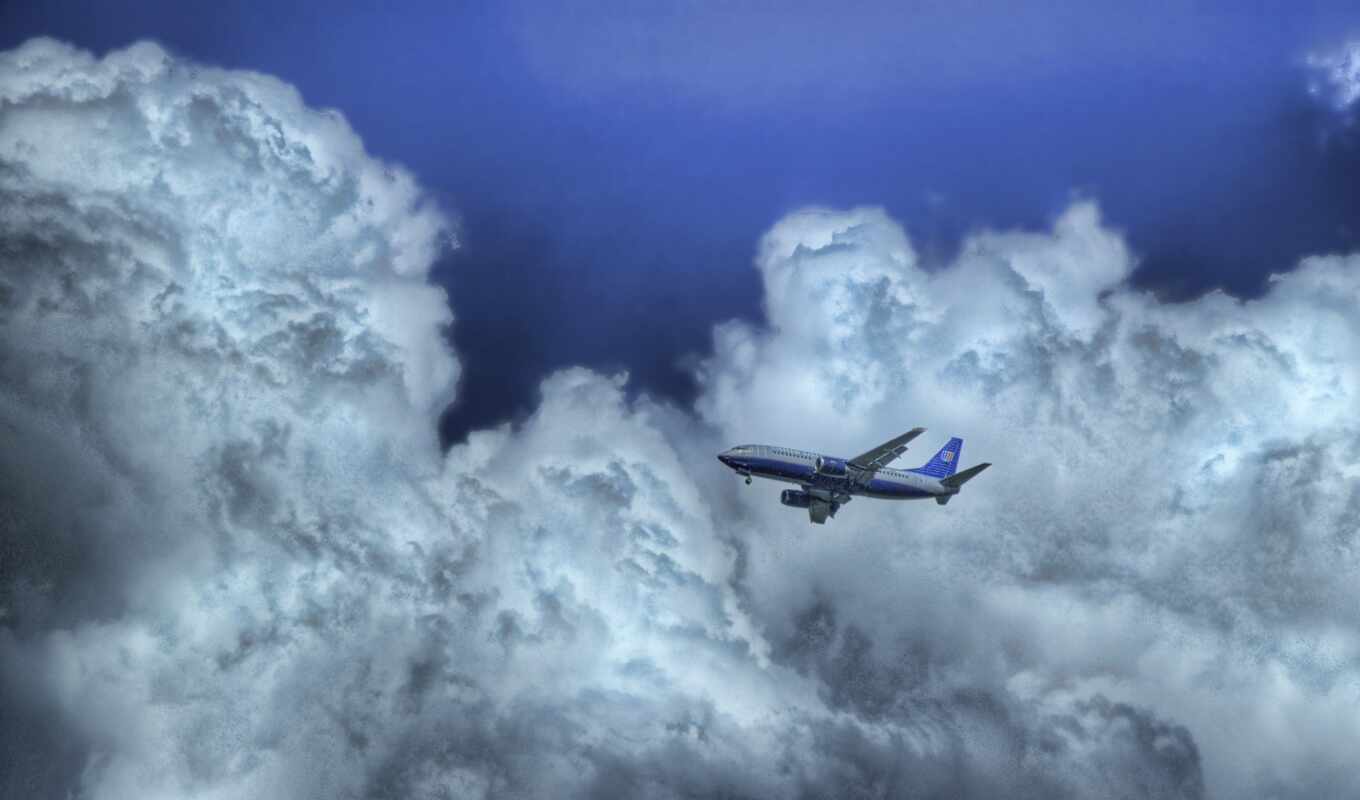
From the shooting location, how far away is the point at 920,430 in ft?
631

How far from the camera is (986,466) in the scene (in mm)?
199875

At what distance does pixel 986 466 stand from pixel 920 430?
48.2 ft
